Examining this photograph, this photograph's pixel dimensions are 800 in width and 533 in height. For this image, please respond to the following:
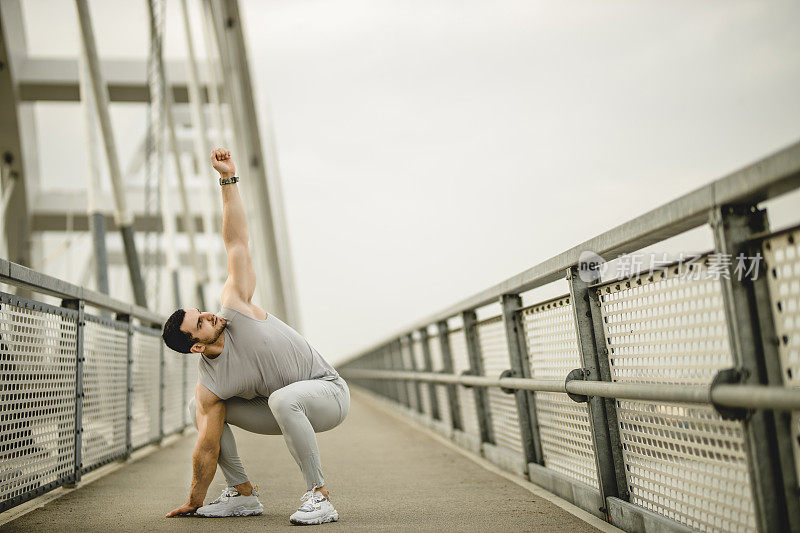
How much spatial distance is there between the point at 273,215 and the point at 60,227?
648 centimetres

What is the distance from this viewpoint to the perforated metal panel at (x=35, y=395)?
12.8ft

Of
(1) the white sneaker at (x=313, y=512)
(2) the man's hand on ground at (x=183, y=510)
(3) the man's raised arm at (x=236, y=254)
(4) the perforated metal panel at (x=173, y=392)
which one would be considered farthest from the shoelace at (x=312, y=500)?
(4) the perforated metal panel at (x=173, y=392)

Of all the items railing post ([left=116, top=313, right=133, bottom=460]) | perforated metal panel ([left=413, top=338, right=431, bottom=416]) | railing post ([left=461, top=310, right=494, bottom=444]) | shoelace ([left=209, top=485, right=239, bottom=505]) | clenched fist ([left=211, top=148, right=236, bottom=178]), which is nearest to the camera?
shoelace ([left=209, top=485, right=239, bottom=505])

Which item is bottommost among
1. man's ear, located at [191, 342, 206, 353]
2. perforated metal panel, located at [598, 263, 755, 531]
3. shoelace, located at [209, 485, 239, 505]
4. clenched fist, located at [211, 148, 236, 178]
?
shoelace, located at [209, 485, 239, 505]

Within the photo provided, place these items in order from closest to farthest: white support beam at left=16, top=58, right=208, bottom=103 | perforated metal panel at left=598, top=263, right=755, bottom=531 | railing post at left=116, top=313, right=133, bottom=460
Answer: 1. perforated metal panel at left=598, top=263, right=755, bottom=531
2. railing post at left=116, top=313, right=133, bottom=460
3. white support beam at left=16, top=58, right=208, bottom=103

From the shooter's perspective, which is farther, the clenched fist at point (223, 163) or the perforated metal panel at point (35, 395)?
the clenched fist at point (223, 163)

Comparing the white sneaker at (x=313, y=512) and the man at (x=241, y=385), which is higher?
the man at (x=241, y=385)

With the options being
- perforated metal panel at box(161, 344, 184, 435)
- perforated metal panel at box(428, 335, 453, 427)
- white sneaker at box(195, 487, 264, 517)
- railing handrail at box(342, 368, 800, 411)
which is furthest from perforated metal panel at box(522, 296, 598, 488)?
perforated metal panel at box(161, 344, 184, 435)

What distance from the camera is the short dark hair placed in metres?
3.75

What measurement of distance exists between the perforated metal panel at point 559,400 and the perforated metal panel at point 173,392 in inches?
189

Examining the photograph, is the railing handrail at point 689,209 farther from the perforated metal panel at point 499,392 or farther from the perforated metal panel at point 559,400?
the perforated metal panel at point 499,392

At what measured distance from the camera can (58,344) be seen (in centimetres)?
478

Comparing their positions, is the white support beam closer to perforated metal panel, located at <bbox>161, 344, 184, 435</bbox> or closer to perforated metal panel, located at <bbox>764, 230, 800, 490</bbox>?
perforated metal panel, located at <bbox>161, 344, 184, 435</bbox>

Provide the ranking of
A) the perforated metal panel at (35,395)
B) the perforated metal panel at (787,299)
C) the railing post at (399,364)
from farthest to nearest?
1. the railing post at (399,364)
2. the perforated metal panel at (35,395)
3. the perforated metal panel at (787,299)
